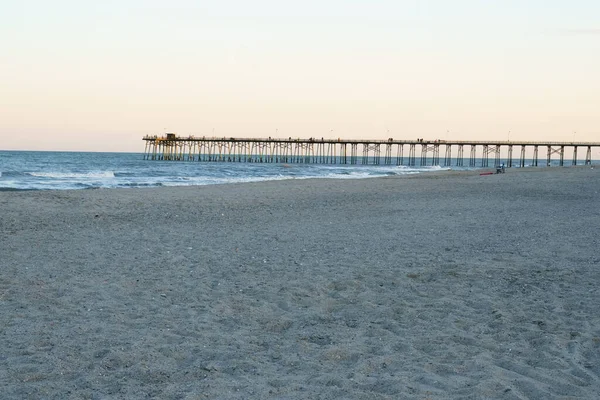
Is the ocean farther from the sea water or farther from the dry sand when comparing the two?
the dry sand

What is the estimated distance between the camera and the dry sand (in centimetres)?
478

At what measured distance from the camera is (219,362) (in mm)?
5160

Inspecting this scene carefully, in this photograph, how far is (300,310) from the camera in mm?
6688

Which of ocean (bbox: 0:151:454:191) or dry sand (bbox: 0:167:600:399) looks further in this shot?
ocean (bbox: 0:151:454:191)

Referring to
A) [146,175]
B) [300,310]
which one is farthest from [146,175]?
[300,310]

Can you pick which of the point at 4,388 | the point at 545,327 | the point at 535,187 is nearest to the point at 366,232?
the point at 545,327

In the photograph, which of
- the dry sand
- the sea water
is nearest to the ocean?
the sea water

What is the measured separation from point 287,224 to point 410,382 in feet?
28.2

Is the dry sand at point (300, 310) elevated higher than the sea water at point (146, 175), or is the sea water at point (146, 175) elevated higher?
the dry sand at point (300, 310)

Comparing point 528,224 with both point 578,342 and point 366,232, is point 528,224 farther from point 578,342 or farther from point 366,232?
point 578,342

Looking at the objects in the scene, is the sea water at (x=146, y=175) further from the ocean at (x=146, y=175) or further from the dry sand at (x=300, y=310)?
the dry sand at (x=300, y=310)

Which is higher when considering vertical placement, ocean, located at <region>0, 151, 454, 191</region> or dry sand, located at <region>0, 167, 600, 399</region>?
dry sand, located at <region>0, 167, 600, 399</region>

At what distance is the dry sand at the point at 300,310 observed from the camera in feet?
15.7

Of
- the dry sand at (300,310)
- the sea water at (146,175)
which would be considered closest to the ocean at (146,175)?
the sea water at (146,175)
